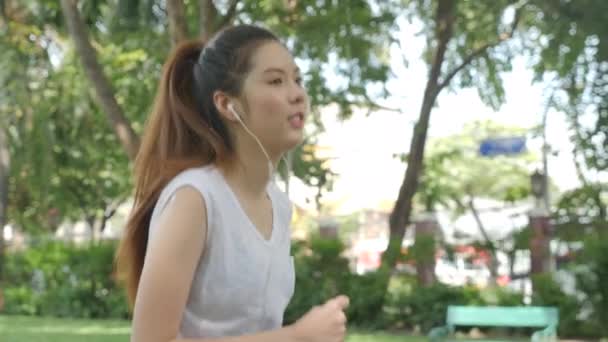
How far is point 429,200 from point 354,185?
110 feet

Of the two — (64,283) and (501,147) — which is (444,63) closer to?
(501,147)

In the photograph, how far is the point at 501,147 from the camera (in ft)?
42.7

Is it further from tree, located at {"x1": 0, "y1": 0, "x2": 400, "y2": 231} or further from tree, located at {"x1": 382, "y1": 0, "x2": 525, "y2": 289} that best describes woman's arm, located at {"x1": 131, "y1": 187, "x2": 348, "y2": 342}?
tree, located at {"x1": 382, "y1": 0, "x2": 525, "y2": 289}

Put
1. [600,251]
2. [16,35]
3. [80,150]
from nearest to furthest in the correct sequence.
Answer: [600,251] < [16,35] < [80,150]

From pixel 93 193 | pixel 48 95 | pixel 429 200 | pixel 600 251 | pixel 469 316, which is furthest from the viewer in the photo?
pixel 93 193

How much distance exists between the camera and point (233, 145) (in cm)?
180

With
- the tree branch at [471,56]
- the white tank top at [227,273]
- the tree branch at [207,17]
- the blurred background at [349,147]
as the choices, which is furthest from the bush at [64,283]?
the white tank top at [227,273]

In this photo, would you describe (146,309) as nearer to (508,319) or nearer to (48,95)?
(508,319)

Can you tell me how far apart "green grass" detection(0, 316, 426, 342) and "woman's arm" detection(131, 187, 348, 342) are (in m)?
9.91

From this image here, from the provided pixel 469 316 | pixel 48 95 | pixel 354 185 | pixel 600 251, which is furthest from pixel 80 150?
pixel 354 185

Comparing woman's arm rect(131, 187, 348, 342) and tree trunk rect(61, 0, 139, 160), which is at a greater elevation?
tree trunk rect(61, 0, 139, 160)

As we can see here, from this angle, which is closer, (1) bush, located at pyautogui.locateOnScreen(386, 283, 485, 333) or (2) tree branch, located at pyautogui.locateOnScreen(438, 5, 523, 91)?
(2) tree branch, located at pyautogui.locateOnScreen(438, 5, 523, 91)

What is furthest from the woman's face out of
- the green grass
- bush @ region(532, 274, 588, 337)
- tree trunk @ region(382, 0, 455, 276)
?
tree trunk @ region(382, 0, 455, 276)

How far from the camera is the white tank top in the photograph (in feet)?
5.52
